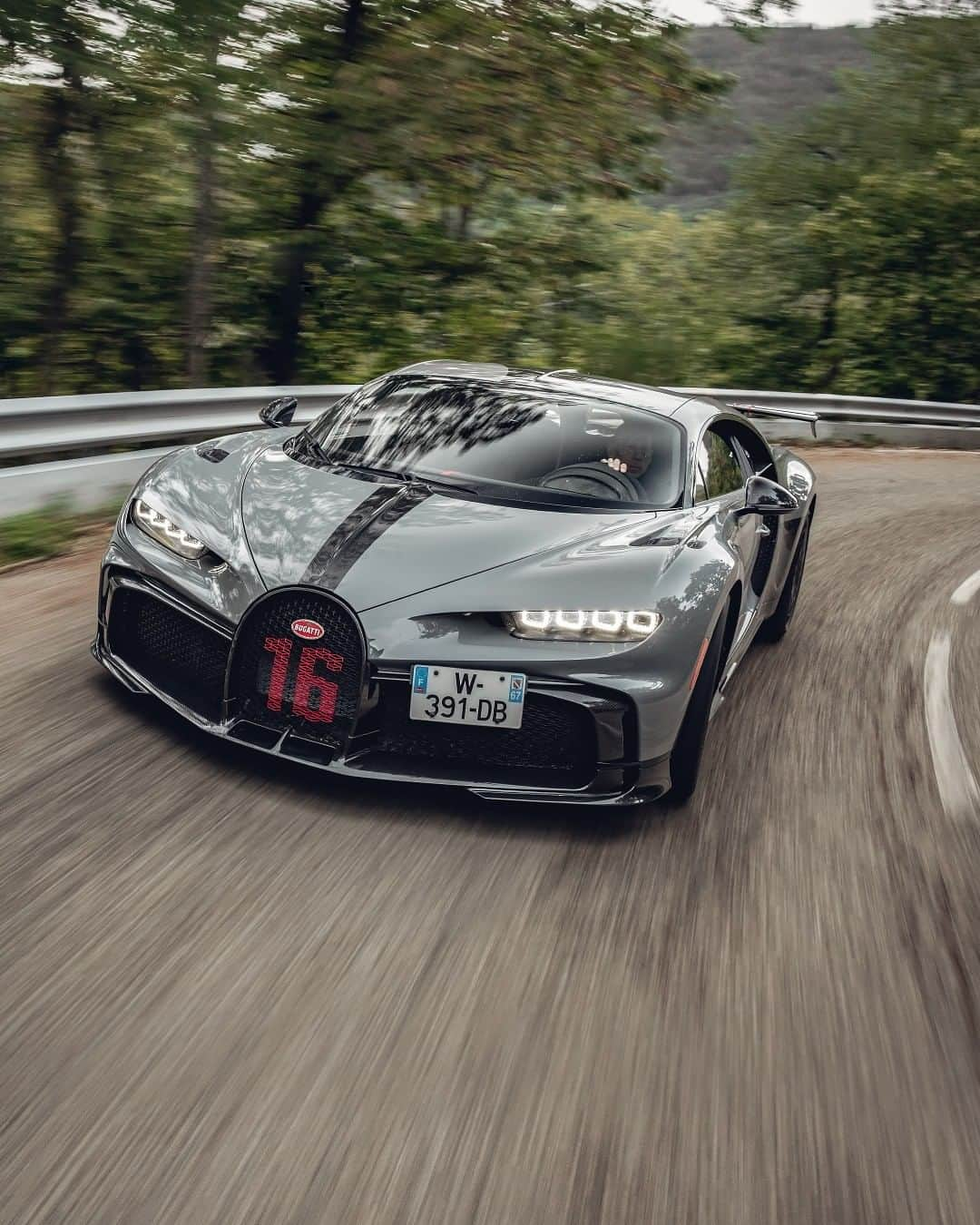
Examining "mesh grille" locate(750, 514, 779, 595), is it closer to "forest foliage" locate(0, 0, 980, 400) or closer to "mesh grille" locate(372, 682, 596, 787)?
"mesh grille" locate(372, 682, 596, 787)

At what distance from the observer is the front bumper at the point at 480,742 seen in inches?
134

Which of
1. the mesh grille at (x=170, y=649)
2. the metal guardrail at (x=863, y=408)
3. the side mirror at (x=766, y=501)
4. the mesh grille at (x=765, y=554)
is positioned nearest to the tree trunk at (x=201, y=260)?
the metal guardrail at (x=863, y=408)

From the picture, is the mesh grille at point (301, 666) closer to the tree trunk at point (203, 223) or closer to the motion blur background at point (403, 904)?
the motion blur background at point (403, 904)

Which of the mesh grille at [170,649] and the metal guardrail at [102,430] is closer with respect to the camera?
the mesh grille at [170,649]

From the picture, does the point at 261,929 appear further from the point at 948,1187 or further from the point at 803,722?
the point at 803,722

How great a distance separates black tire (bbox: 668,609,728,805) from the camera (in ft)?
12.3

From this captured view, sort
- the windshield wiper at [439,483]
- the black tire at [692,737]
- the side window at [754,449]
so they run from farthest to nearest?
the side window at [754,449], the windshield wiper at [439,483], the black tire at [692,737]

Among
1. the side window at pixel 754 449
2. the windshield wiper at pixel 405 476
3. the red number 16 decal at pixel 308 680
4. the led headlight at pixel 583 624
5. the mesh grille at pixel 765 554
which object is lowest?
the mesh grille at pixel 765 554

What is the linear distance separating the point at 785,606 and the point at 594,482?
82.6 inches

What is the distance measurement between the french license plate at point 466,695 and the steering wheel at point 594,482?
3.74ft

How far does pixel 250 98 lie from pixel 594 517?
7.62 m

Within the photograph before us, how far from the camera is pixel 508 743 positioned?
3477 millimetres

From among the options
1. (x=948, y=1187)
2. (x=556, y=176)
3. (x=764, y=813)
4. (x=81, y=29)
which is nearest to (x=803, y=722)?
(x=764, y=813)

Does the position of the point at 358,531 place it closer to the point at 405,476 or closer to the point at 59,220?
the point at 405,476
